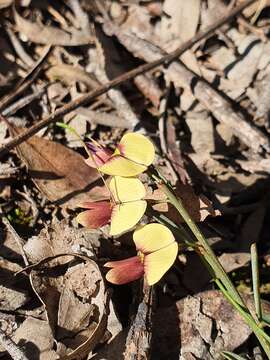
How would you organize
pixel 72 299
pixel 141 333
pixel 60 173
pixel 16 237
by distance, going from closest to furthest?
pixel 141 333 < pixel 72 299 < pixel 16 237 < pixel 60 173

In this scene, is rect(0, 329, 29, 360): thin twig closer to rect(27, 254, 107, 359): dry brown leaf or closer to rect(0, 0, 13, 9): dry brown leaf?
rect(27, 254, 107, 359): dry brown leaf

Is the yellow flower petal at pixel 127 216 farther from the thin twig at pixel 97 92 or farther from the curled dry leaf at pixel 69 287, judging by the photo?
the thin twig at pixel 97 92

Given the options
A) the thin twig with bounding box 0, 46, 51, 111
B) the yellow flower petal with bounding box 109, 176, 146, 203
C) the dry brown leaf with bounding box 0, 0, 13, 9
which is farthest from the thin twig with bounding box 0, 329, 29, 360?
the dry brown leaf with bounding box 0, 0, 13, 9

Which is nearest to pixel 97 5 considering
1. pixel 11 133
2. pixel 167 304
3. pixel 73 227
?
pixel 11 133

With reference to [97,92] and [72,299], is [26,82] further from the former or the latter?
[72,299]

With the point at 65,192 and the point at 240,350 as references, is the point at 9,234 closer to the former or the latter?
the point at 65,192

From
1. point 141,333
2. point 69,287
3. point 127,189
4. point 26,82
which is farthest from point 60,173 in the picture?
point 127,189

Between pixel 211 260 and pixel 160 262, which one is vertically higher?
pixel 160 262
